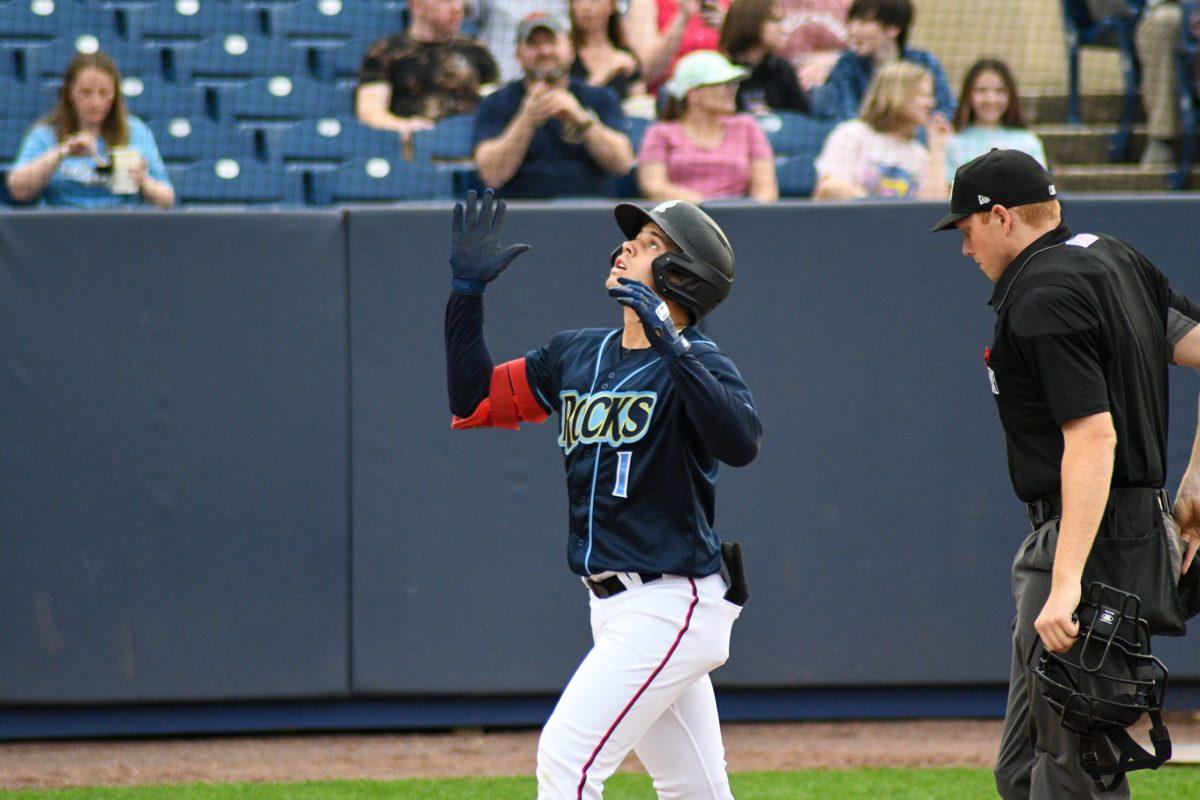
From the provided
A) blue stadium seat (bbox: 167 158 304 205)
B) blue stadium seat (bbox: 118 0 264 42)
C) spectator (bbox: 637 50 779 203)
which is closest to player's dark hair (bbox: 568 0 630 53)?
spectator (bbox: 637 50 779 203)

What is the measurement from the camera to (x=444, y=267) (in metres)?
5.36

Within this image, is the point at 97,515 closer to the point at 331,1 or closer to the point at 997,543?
the point at 997,543

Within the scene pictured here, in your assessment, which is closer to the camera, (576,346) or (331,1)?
(576,346)

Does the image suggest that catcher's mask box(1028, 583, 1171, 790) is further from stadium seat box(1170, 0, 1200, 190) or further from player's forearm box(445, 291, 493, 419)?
stadium seat box(1170, 0, 1200, 190)

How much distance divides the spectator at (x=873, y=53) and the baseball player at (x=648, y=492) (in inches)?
170

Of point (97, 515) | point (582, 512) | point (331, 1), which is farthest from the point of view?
point (331, 1)

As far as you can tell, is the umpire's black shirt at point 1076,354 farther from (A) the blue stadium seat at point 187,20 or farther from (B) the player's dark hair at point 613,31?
(A) the blue stadium seat at point 187,20

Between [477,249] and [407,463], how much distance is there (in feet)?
6.88

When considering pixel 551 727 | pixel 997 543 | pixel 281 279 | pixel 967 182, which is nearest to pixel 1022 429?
pixel 967 182

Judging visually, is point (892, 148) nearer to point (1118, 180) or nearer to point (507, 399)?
point (1118, 180)

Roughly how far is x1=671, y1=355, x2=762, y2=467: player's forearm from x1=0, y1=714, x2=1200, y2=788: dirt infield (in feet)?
7.36

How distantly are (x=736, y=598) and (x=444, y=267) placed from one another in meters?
2.50

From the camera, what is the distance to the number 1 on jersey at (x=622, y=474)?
3.15 meters

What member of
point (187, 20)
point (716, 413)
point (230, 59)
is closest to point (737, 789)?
point (716, 413)
